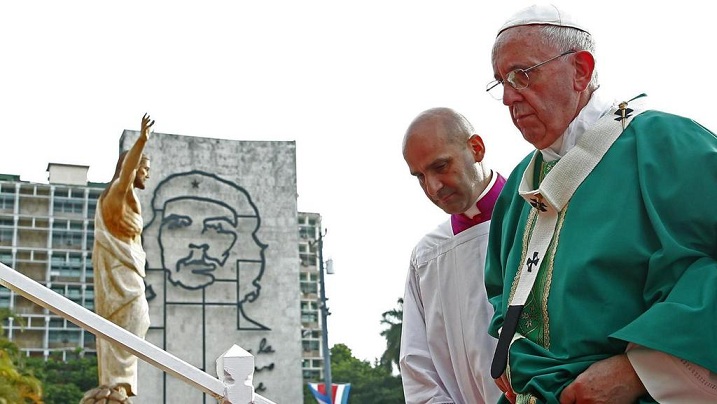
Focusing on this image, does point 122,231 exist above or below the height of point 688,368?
above

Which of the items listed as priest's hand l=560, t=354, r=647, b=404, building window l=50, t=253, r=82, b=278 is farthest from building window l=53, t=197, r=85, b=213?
priest's hand l=560, t=354, r=647, b=404

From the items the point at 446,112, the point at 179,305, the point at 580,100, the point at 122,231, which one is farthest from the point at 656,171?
the point at 179,305

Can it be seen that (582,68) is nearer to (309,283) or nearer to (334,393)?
(334,393)

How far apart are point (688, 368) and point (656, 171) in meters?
0.40

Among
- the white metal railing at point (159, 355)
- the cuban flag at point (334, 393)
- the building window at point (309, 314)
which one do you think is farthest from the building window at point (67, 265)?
the white metal railing at point (159, 355)

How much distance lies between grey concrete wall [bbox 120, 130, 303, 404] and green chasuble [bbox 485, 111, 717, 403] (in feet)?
68.6

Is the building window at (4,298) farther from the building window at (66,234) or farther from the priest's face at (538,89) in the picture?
the priest's face at (538,89)

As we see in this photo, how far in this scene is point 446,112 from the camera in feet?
9.85

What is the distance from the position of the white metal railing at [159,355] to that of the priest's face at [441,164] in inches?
49.0

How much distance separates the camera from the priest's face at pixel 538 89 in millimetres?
2084

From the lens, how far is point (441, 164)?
2.92m

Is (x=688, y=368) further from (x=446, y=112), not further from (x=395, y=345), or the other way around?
(x=395, y=345)

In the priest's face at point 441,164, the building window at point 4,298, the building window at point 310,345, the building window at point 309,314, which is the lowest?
the building window at point 310,345

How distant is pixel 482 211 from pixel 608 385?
1.27 m
